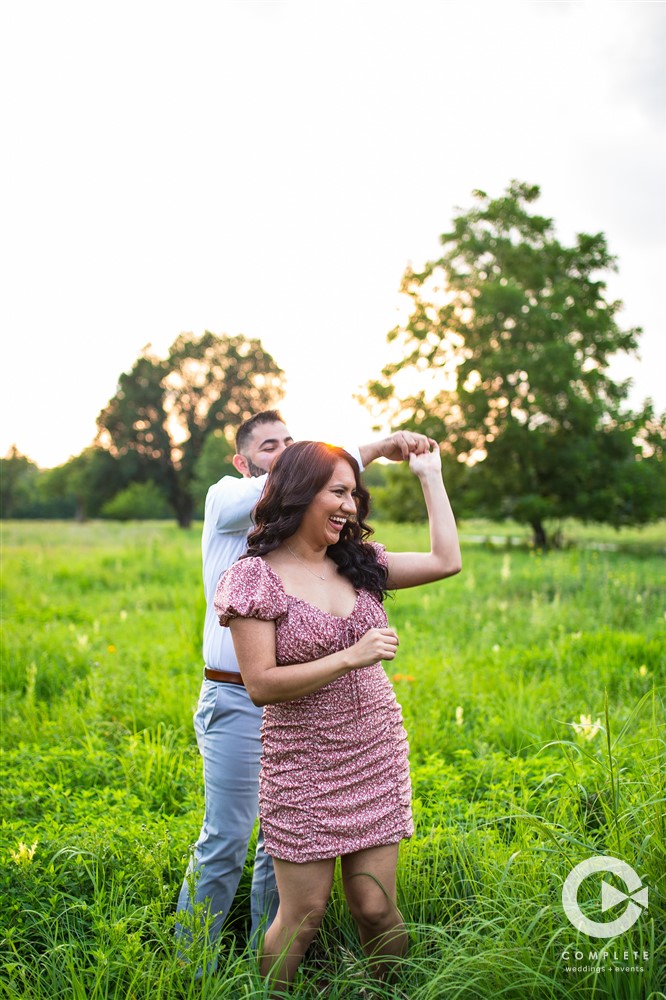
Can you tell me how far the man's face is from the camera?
3.37 meters

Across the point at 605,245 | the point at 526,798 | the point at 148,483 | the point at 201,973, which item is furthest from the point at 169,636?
the point at 148,483

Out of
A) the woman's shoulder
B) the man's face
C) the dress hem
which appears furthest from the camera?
the man's face

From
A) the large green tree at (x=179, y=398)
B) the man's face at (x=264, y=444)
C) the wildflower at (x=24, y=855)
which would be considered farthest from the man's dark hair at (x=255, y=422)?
the large green tree at (x=179, y=398)

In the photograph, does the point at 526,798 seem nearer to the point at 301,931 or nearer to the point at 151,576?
the point at 301,931

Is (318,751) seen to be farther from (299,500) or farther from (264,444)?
(264,444)

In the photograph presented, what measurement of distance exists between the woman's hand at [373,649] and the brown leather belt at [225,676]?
2.79ft

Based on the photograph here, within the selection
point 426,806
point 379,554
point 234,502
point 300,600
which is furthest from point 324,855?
point 426,806

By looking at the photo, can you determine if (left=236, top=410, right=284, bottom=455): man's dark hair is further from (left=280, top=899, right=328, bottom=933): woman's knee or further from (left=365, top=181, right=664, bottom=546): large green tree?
(left=365, top=181, right=664, bottom=546): large green tree

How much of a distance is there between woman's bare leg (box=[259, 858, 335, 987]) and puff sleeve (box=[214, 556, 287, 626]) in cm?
77

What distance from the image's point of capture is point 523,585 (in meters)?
10.7

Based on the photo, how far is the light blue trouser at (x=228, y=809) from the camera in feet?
9.50

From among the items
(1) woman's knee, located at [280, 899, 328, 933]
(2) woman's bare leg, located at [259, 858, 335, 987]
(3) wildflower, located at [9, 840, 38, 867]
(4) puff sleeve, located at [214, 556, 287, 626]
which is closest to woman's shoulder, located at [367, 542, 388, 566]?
(4) puff sleeve, located at [214, 556, 287, 626]

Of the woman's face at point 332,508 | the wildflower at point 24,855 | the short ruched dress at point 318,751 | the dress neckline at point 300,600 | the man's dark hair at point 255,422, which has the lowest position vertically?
the wildflower at point 24,855

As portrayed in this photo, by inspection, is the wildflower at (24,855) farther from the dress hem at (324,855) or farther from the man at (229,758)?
the dress hem at (324,855)
